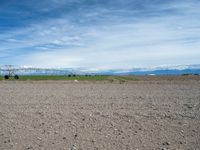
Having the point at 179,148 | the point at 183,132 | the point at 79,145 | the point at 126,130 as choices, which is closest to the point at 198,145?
the point at 179,148

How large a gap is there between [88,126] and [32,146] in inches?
94.0

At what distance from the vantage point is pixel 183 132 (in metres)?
8.47

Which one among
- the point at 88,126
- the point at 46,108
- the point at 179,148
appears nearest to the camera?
the point at 179,148

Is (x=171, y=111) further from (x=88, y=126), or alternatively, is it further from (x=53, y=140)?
(x=53, y=140)

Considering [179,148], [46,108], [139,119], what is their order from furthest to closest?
[46,108], [139,119], [179,148]

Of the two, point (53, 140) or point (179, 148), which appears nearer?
→ point (179, 148)

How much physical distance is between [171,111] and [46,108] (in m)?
5.90

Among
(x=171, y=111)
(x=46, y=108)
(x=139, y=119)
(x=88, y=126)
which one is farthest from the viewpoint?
(x=46, y=108)

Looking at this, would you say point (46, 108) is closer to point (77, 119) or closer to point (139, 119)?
point (77, 119)

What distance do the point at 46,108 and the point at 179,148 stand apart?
25.6 ft

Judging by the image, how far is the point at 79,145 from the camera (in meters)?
7.50

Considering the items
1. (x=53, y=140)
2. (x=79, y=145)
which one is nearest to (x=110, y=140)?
(x=79, y=145)

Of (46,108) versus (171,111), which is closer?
(171,111)

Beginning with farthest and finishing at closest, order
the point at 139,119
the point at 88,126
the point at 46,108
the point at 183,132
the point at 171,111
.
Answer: the point at 46,108 < the point at 171,111 < the point at 139,119 < the point at 88,126 < the point at 183,132
